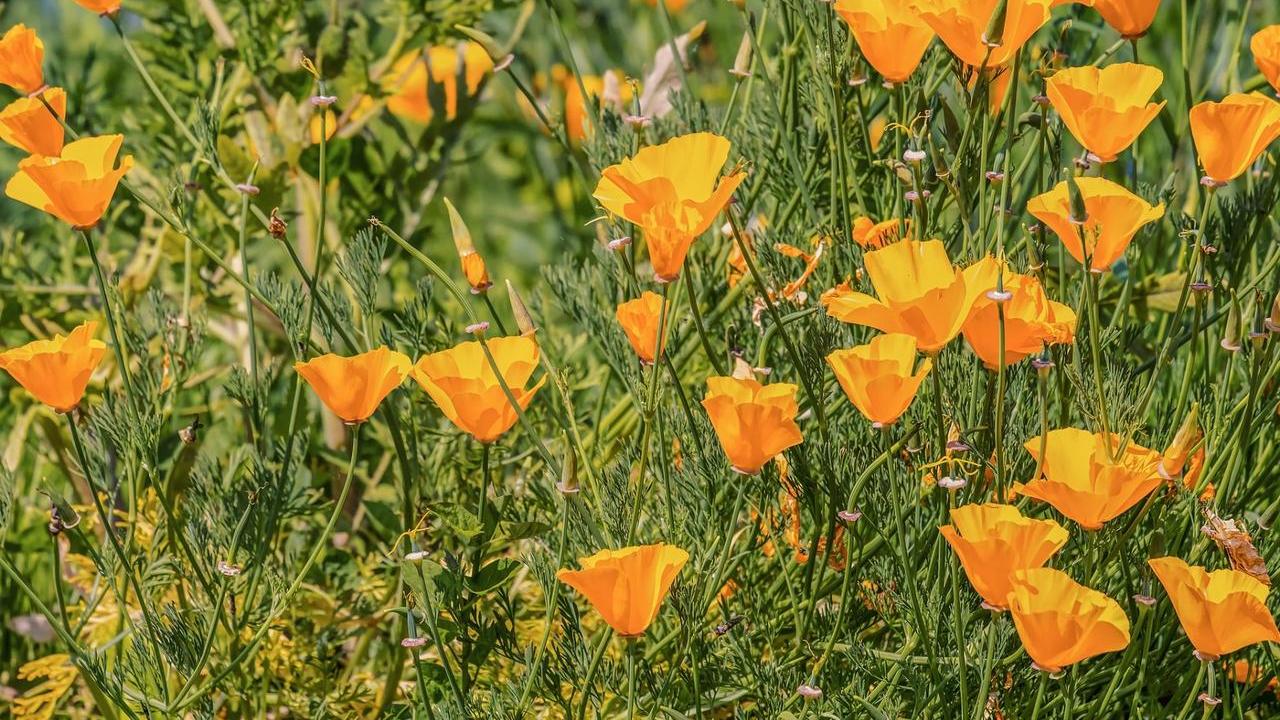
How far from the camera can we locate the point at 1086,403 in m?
0.99

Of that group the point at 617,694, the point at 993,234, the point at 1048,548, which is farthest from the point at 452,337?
the point at 1048,548

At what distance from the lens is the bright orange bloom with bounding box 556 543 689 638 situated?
0.84 metres

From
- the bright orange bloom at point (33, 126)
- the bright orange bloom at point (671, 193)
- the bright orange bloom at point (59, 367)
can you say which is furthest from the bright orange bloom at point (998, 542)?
the bright orange bloom at point (33, 126)

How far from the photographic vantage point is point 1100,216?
0.91 meters

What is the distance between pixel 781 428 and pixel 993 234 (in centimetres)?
57

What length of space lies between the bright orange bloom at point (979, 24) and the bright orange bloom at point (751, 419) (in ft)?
0.87

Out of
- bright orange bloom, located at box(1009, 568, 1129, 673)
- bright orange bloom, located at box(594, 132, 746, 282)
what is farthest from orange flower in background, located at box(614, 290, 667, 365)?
bright orange bloom, located at box(1009, 568, 1129, 673)

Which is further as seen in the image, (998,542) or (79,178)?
(79,178)

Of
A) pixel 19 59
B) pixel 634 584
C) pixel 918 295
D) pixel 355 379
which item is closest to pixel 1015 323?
pixel 918 295

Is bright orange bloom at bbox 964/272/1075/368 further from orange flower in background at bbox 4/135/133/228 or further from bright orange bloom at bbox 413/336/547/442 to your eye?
orange flower in background at bbox 4/135/133/228

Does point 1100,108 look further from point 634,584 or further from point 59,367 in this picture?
point 59,367

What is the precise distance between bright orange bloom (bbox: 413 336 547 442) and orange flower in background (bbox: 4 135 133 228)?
0.85 ft

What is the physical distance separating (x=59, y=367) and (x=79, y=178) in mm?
135

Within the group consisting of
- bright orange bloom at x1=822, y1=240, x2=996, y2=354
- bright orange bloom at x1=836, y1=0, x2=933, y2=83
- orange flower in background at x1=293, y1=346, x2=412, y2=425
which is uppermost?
bright orange bloom at x1=836, y1=0, x2=933, y2=83
